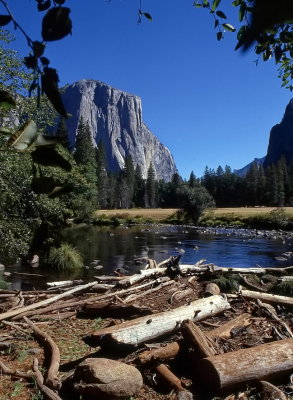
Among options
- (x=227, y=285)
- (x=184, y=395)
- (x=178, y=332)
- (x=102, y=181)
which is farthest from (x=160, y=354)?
(x=102, y=181)

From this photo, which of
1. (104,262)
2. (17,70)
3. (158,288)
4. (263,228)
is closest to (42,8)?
(158,288)

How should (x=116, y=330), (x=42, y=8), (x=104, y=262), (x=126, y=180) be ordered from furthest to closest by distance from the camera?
1. (x=126, y=180)
2. (x=104, y=262)
3. (x=116, y=330)
4. (x=42, y=8)

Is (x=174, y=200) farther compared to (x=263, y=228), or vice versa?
(x=174, y=200)

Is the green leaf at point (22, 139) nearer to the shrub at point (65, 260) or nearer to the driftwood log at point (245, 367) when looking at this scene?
the driftwood log at point (245, 367)

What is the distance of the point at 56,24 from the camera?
82cm

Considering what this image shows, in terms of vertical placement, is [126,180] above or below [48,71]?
above

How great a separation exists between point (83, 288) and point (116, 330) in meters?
4.11

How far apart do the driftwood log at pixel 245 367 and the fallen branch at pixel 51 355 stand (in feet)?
6.61

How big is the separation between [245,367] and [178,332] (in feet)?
5.98

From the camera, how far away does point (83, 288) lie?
10016 mm

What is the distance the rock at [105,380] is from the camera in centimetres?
488

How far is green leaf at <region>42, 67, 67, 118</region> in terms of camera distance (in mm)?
847

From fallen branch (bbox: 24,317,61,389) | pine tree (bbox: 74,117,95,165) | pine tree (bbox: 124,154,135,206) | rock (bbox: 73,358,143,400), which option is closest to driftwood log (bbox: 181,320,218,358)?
rock (bbox: 73,358,143,400)

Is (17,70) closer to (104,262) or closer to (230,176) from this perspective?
(104,262)
